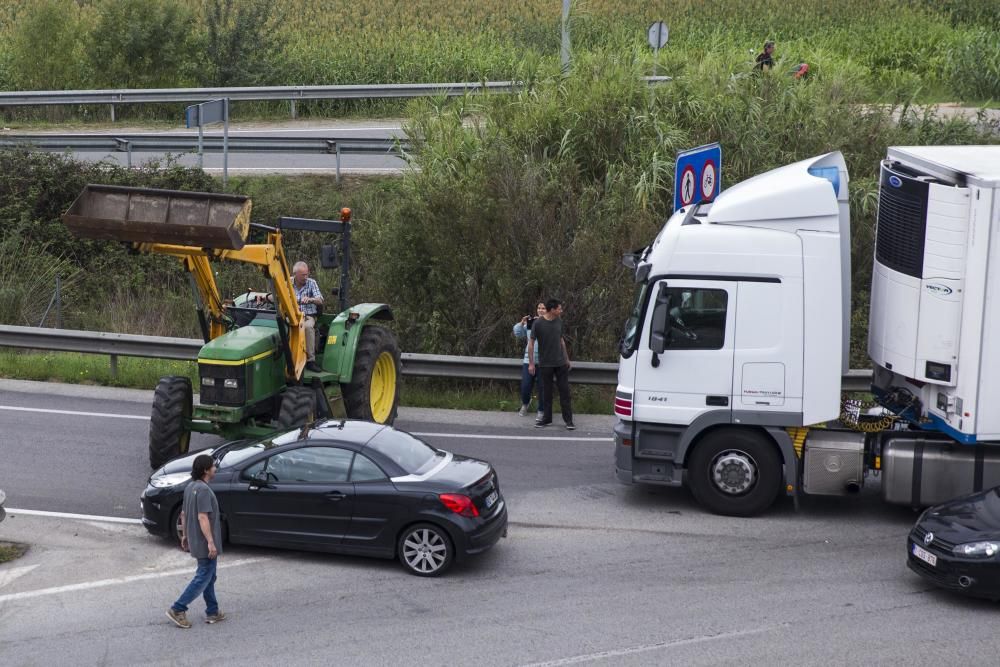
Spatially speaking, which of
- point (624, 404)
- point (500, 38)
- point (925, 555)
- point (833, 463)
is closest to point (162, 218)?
point (624, 404)

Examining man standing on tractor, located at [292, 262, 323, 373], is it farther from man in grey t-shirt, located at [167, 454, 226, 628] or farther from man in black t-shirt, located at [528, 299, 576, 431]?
man in grey t-shirt, located at [167, 454, 226, 628]

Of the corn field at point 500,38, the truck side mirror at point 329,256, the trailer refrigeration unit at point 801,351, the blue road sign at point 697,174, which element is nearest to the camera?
the trailer refrigeration unit at point 801,351

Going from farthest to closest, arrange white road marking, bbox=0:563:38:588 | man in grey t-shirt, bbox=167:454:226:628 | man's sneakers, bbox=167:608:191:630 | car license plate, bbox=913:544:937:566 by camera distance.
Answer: white road marking, bbox=0:563:38:588 < car license plate, bbox=913:544:937:566 < man's sneakers, bbox=167:608:191:630 < man in grey t-shirt, bbox=167:454:226:628

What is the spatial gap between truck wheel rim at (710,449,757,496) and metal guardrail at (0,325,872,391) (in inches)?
169

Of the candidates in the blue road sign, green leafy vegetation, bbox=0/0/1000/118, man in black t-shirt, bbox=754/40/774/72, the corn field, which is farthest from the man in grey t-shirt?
green leafy vegetation, bbox=0/0/1000/118

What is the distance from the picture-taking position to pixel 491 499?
36.0 ft

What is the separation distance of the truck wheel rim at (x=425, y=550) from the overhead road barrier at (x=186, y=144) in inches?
609

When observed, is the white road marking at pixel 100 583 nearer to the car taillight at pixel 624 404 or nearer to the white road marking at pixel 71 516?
the white road marking at pixel 71 516

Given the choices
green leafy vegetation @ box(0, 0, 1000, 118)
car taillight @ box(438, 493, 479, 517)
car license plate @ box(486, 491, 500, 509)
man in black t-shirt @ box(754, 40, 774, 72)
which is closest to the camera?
car taillight @ box(438, 493, 479, 517)

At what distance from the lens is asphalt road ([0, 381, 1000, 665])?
360 inches

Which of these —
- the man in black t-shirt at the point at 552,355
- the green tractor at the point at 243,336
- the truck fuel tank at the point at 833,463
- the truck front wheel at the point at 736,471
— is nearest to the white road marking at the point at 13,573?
the green tractor at the point at 243,336

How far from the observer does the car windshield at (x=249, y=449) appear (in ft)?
36.9

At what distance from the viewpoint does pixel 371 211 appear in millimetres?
22250

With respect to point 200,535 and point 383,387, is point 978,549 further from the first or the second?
point 383,387
